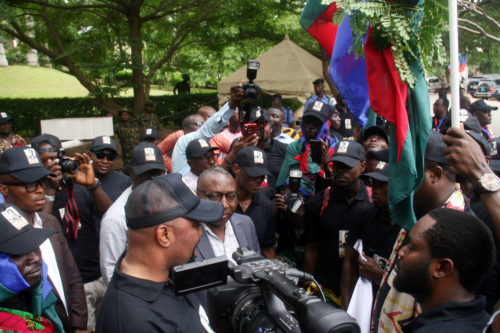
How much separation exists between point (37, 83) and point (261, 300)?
26.1 meters

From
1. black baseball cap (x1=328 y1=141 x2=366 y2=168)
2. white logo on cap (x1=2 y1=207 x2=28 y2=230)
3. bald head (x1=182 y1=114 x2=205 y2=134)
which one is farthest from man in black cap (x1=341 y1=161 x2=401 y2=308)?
bald head (x1=182 y1=114 x2=205 y2=134)

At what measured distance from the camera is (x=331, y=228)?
3553 millimetres

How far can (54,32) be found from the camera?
432 inches

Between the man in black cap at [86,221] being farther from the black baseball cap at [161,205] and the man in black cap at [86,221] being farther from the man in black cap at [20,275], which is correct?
the black baseball cap at [161,205]

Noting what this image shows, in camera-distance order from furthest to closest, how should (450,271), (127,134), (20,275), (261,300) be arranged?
(127,134)
(20,275)
(450,271)
(261,300)

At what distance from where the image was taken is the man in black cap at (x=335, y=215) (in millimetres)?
3523

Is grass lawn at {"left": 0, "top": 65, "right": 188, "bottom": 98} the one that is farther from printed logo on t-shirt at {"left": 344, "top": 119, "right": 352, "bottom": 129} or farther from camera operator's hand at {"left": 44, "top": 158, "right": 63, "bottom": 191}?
camera operator's hand at {"left": 44, "top": 158, "right": 63, "bottom": 191}

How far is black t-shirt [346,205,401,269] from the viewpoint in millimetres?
2895

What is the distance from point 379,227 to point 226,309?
1628 mm

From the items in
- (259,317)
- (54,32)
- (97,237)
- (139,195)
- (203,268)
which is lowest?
(97,237)

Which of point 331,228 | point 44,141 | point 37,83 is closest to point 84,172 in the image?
point 44,141

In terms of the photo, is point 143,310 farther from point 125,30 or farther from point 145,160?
point 125,30

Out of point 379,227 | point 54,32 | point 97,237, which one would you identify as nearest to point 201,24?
point 54,32

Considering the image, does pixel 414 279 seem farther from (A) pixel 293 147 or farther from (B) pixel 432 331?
(A) pixel 293 147
